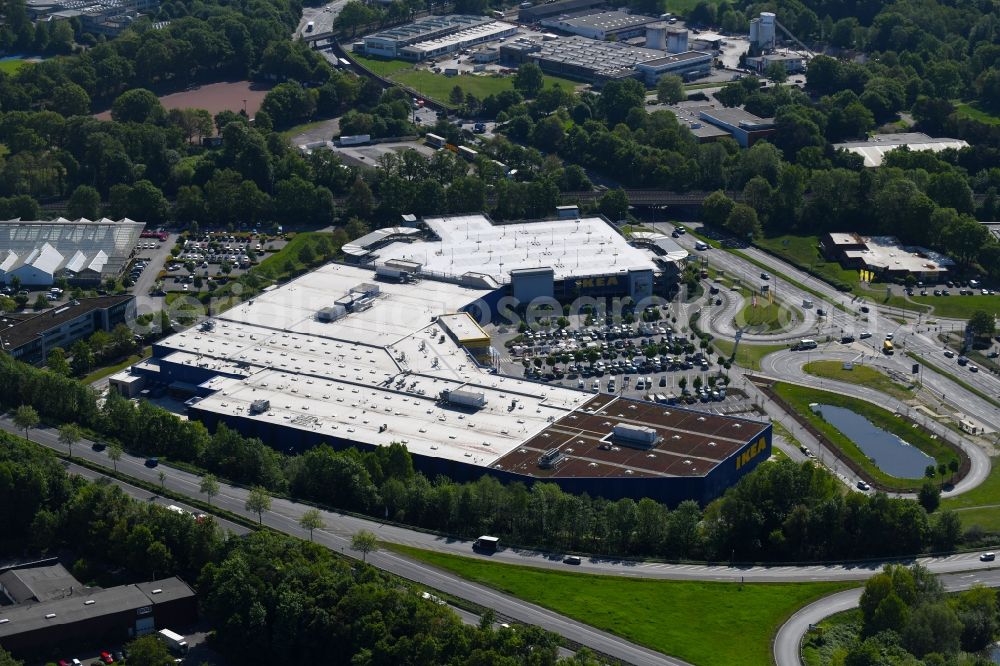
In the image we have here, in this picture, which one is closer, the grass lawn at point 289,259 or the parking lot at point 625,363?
the parking lot at point 625,363

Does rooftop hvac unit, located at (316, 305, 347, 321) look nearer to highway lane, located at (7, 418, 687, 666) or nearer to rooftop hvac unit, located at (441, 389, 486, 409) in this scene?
rooftop hvac unit, located at (441, 389, 486, 409)

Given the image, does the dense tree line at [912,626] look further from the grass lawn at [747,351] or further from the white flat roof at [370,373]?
the grass lawn at [747,351]

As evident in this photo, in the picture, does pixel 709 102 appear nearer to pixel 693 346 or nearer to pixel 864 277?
pixel 864 277

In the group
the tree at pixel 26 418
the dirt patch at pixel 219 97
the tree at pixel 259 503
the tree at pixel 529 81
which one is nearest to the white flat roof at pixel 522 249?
the tree at pixel 26 418

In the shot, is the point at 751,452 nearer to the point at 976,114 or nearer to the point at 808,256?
the point at 808,256

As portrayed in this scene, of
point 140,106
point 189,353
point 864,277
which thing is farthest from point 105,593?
point 140,106

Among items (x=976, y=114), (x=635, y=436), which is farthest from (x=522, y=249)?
(x=976, y=114)
